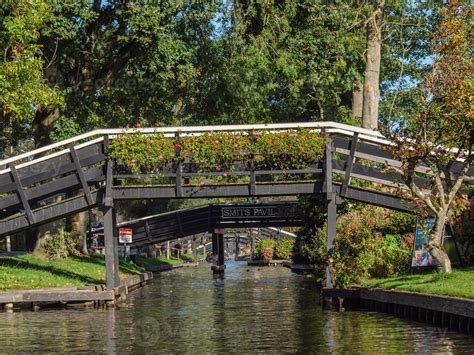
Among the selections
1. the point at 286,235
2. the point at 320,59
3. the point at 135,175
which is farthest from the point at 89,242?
the point at 135,175

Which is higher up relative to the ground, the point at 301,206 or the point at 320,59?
the point at 320,59

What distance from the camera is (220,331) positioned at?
21.7m

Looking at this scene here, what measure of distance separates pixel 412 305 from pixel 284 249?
61.3m

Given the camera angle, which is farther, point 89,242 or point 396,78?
point 89,242

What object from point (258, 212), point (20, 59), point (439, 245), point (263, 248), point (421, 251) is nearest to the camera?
point (439, 245)

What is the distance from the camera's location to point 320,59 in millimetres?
38906

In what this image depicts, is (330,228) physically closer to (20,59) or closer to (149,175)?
(149,175)

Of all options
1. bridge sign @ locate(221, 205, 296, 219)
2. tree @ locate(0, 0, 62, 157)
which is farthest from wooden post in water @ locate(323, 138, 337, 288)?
bridge sign @ locate(221, 205, 296, 219)

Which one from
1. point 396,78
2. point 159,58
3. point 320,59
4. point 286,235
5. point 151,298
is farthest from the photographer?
point 286,235

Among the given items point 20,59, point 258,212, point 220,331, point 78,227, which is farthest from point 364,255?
point 258,212

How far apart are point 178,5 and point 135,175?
796cm

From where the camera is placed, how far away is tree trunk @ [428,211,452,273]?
23.2 meters

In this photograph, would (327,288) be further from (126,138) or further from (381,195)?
(126,138)

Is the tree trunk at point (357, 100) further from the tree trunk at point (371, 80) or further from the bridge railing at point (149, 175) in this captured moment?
the bridge railing at point (149, 175)
